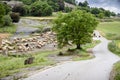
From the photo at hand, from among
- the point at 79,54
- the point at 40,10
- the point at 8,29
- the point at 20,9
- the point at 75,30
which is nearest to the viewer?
the point at 79,54

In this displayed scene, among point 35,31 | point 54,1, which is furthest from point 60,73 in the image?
point 54,1

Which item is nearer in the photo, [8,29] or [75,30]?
[75,30]

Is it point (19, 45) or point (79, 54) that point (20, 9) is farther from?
point (79, 54)

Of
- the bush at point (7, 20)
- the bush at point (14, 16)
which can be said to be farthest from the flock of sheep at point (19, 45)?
the bush at point (14, 16)

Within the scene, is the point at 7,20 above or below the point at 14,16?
below

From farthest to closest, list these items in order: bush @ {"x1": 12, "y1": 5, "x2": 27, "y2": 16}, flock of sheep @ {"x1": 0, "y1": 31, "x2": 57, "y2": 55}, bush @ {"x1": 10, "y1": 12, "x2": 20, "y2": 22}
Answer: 1. bush @ {"x1": 12, "y1": 5, "x2": 27, "y2": 16}
2. bush @ {"x1": 10, "y1": 12, "x2": 20, "y2": 22}
3. flock of sheep @ {"x1": 0, "y1": 31, "x2": 57, "y2": 55}

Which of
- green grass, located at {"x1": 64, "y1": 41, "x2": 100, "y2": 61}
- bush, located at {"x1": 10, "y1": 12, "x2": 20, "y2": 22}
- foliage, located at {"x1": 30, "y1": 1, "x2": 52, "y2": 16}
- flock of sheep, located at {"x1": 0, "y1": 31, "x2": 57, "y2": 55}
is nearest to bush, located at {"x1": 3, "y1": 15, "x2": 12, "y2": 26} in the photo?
bush, located at {"x1": 10, "y1": 12, "x2": 20, "y2": 22}

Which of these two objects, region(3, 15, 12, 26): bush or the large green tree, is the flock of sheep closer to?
the large green tree

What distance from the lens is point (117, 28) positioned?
131m

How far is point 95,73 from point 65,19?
3147 centimetres

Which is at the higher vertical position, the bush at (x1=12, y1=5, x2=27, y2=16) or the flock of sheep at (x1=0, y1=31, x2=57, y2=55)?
the bush at (x1=12, y1=5, x2=27, y2=16)

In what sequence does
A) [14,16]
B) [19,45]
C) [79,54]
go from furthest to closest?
[14,16] → [19,45] → [79,54]

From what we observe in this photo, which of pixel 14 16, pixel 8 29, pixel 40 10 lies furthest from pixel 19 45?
pixel 40 10

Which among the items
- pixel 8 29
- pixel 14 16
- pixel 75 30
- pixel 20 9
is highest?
pixel 75 30
